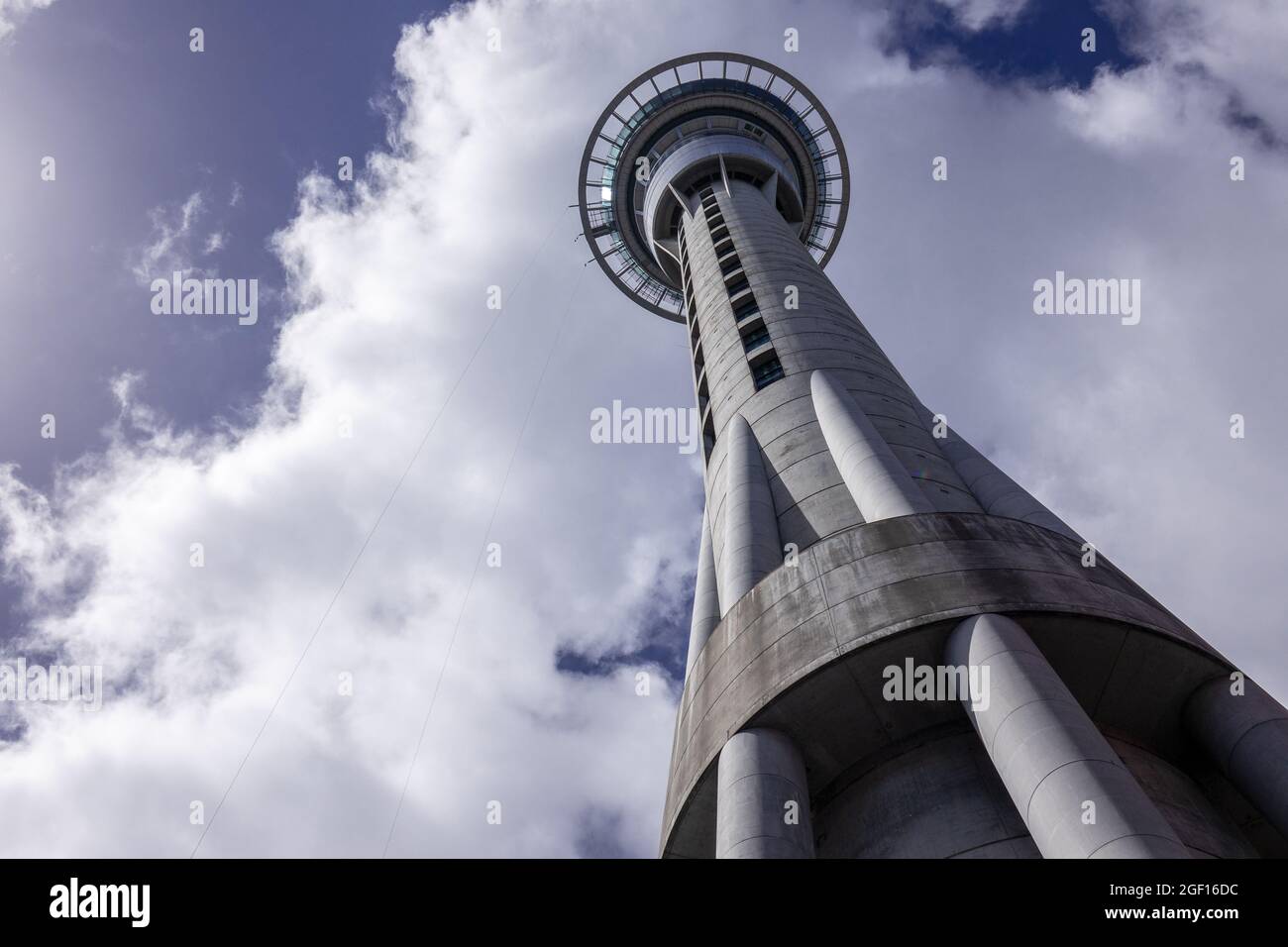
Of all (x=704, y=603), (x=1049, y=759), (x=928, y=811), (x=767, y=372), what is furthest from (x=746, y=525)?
(x=1049, y=759)

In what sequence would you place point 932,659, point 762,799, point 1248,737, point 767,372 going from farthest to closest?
point 767,372, point 932,659, point 1248,737, point 762,799

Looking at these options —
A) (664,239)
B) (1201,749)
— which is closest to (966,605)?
(1201,749)

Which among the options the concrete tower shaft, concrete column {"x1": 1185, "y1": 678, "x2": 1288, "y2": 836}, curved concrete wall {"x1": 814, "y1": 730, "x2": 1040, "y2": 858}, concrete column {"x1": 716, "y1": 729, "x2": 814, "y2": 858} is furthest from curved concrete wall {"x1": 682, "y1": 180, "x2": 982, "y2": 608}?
concrete column {"x1": 1185, "y1": 678, "x2": 1288, "y2": 836}

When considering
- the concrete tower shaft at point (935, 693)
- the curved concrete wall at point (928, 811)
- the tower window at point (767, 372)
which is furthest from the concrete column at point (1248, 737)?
the tower window at point (767, 372)

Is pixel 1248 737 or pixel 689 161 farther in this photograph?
pixel 689 161

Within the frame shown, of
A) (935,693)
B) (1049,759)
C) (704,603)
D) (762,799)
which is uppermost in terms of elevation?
(704,603)

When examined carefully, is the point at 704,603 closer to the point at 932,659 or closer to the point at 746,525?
the point at 746,525
